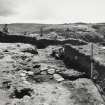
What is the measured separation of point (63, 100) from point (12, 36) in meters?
20.1

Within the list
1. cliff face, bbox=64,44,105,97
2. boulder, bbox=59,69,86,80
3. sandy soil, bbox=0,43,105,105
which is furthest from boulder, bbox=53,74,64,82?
cliff face, bbox=64,44,105,97

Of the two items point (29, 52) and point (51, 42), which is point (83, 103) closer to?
point (29, 52)

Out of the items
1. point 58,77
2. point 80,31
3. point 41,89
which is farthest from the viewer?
point 80,31

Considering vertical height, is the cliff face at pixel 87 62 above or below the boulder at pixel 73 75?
above

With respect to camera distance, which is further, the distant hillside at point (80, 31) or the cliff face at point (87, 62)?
the distant hillside at point (80, 31)

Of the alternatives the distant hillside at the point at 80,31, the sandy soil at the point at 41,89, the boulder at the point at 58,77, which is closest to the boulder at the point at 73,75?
the boulder at the point at 58,77

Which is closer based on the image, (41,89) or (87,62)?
(41,89)

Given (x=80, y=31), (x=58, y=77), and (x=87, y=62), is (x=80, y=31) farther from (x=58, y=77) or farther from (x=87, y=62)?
(x=58, y=77)

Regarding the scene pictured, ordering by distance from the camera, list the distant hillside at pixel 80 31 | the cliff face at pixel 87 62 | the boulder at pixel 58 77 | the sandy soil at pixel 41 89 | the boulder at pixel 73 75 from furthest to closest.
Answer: the distant hillside at pixel 80 31 < the boulder at pixel 73 75 < the boulder at pixel 58 77 < the cliff face at pixel 87 62 < the sandy soil at pixel 41 89

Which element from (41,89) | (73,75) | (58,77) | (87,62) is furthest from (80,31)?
(41,89)

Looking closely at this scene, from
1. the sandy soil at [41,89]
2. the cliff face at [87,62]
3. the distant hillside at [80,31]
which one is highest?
the distant hillside at [80,31]

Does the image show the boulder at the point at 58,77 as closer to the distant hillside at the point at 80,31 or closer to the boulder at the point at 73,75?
the boulder at the point at 73,75

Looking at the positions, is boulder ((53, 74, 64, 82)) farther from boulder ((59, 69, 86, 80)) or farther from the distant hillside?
the distant hillside

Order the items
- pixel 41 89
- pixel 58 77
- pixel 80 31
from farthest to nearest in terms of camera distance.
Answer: pixel 80 31 → pixel 58 77 → pixel 41 89
